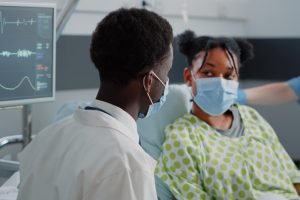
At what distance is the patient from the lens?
6.72 ft

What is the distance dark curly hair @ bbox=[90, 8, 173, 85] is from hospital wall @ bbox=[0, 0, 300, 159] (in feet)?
4.04

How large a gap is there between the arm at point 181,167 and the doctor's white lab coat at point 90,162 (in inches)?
33.8

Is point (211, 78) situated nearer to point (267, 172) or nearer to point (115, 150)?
point (267, 172)

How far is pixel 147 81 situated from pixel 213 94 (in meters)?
1.04

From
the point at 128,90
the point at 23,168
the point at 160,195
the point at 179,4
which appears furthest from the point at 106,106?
the point at 179,4

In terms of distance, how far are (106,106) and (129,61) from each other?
0.41 feet

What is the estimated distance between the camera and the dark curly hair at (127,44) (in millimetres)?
1172

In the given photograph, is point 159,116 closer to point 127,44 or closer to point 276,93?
point 276,93

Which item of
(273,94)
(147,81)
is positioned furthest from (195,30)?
(147,81)

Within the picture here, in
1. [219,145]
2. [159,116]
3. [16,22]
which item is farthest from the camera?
[159,116]

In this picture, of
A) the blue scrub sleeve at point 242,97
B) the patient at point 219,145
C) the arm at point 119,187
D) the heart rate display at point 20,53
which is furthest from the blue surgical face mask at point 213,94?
the arm at point 119,187

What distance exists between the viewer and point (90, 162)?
1063 millimetres

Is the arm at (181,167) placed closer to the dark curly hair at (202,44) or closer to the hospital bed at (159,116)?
the hospital bed at (159,116)

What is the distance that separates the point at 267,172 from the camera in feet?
7.24
